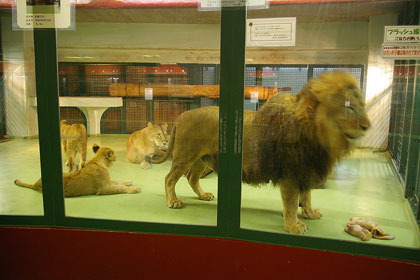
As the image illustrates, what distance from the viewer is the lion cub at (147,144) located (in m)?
2.82

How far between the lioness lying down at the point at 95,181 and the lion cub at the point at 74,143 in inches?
3.1

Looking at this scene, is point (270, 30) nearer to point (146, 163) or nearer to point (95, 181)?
point (146, 163)

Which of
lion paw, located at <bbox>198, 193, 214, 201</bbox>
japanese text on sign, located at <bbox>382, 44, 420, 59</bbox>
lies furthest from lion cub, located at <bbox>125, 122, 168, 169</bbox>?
japanese text on sign, located at <bbox>382, 44, 420, 59</bbox>

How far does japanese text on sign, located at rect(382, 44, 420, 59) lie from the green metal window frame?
0.88 m

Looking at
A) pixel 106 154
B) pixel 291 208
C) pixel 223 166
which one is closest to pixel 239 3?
pixel 223 166

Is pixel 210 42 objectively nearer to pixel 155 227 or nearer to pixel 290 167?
pixel 290 167

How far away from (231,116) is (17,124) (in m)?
1.92

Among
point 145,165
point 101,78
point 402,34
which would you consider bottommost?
point 145,165

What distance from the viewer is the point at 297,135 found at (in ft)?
7.58

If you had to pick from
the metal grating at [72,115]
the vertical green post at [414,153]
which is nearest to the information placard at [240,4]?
the vertical green post at [414,153]

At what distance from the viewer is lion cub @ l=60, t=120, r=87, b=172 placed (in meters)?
2.64

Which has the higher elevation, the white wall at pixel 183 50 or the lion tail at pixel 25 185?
the white wall at pixel 183 50

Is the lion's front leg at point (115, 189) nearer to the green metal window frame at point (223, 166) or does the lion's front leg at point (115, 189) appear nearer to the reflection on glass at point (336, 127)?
the green metal window frame at point (223, 166)

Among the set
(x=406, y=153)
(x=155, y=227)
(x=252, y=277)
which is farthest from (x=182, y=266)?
(x=406, y=153)
